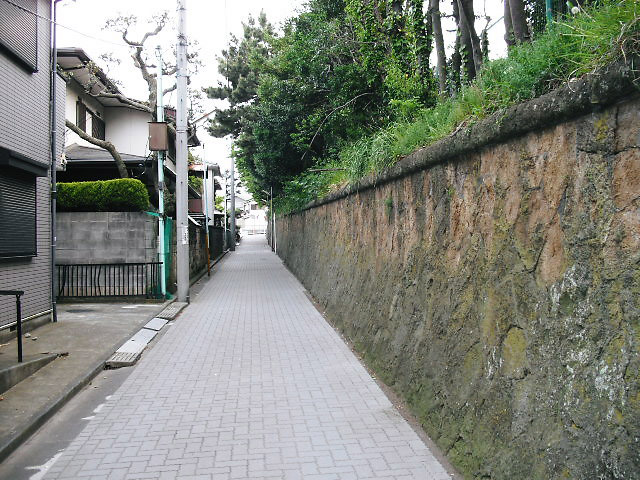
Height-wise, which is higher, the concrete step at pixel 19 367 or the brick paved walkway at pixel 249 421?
the concrete step at pixel 19 367

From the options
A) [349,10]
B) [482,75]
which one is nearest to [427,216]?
[482,75]

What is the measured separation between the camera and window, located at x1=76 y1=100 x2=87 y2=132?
19781 millimetres

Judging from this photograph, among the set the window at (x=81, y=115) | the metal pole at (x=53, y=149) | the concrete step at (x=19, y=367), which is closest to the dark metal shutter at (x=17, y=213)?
the metal pole at (x=53, y=149)

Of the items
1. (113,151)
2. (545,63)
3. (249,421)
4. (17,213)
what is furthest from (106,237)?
(545,63)

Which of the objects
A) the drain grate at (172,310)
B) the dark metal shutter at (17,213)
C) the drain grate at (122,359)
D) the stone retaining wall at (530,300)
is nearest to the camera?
the stone retaining wall at (530,300)

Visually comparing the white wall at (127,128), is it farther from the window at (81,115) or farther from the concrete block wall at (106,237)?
the concrete block wall at (106,237)

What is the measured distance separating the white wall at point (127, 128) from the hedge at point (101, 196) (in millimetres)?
9386

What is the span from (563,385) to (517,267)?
97cm

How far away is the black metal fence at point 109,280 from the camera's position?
44.8 ft

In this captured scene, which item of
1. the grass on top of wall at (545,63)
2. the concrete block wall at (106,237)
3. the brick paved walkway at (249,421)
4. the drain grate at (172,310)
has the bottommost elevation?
the brick paved walkway at (249,421)

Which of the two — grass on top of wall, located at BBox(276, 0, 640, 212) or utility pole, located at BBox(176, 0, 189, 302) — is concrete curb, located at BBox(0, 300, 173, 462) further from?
utility pole, located at BBox(176, 0, 189, 302)

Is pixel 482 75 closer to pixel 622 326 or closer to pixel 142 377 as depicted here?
pixel 622 326

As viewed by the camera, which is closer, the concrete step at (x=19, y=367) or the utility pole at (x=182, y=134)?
the concrete step at (x=19, y=367)

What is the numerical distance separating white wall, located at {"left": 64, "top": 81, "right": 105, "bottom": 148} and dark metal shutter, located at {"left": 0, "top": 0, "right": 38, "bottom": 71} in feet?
27.0
